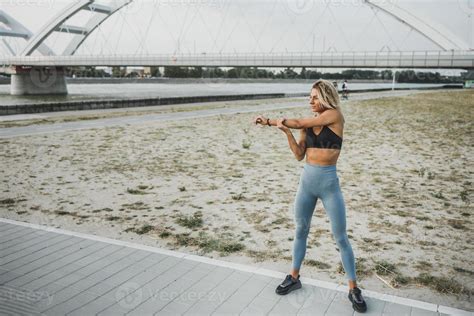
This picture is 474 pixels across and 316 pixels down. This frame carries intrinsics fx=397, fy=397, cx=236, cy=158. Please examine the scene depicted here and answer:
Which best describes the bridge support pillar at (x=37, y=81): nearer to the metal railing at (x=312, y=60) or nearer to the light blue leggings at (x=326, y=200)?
the metal railing at (x=312, y=60)

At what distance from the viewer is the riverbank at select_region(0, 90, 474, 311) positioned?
4.14 meters

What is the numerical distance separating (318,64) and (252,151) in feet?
127

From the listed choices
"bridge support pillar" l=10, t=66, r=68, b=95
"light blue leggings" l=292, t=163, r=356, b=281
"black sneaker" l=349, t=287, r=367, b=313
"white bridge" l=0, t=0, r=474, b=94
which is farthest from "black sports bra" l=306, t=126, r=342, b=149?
"bridge support pillar" l=10, t=66, r=68, b=95

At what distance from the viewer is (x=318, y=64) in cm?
4697

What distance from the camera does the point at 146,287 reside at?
139 inches

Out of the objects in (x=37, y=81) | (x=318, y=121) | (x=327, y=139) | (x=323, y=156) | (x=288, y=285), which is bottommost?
(x=288, y=285)

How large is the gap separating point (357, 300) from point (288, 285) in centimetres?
58

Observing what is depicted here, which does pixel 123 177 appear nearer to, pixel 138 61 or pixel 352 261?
pixel 352 261

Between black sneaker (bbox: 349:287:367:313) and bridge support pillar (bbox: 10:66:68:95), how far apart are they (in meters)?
71.6

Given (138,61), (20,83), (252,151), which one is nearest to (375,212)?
(252,151)

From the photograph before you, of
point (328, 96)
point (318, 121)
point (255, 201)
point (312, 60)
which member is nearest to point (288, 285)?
point (318, 121)

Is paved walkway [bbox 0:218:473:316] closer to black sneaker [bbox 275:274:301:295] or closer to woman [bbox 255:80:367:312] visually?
black sneaker [bbox 275:274:301:295]

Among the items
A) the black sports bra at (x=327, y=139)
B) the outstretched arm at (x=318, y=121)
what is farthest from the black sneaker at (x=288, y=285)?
the outstretched arm at (x=318, y=121)

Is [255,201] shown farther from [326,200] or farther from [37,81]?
[37,81]
